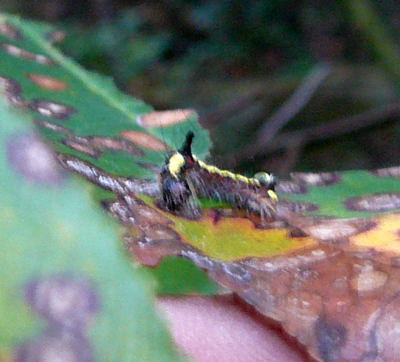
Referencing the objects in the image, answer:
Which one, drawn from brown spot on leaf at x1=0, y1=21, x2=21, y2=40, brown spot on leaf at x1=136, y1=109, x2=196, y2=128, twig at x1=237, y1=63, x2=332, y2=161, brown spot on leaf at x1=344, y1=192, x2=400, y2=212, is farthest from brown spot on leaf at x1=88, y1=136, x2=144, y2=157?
twig at x1=237, y1=63, x2=332, y2=161

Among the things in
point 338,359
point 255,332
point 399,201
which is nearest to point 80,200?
point 338,359

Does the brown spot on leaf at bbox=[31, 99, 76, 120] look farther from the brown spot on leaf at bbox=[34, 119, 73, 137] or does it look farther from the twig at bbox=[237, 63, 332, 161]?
the twig at bbox=[237, 63, 332, 161]

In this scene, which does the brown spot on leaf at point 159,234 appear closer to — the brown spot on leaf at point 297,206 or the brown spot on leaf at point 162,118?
the brown spot on leaf at point 297,206

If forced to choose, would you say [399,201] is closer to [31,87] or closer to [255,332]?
[255,332]

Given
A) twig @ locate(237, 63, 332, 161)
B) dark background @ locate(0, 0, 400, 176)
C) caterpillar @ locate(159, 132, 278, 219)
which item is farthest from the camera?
dark background @ locate(0, 0, 400, 176)

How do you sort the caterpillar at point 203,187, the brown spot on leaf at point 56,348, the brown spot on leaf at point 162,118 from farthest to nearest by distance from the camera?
the brown spot on leaf at point 162,118 < the caterpillar at point 203,187 < the brown spot on leaf at point 56,348

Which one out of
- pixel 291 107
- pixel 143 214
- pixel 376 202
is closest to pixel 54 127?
pixel 143 214

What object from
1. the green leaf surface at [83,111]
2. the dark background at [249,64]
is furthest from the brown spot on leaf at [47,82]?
the dark background at [249,64]

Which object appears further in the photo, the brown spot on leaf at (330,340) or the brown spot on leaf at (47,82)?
the brown spot on leaf at (47,82)
